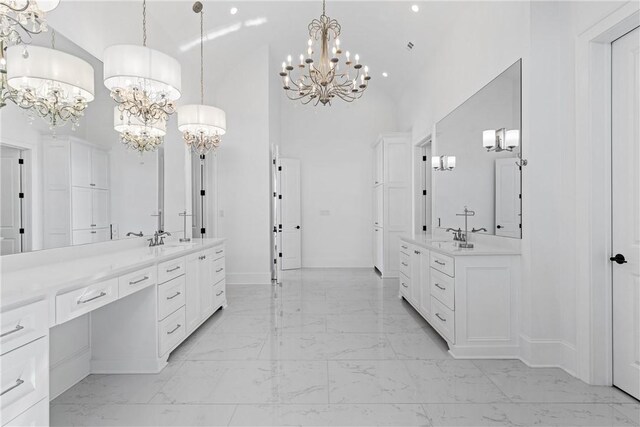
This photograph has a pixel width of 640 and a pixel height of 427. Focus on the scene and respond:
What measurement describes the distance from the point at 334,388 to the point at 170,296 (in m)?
1.54

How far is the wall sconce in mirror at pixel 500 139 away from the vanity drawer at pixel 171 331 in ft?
10.6

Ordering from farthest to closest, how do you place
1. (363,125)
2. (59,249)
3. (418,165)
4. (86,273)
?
(363,125) → (418,165) → (59,249) → (86,273)

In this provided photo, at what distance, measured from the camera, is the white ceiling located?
10.9 ft

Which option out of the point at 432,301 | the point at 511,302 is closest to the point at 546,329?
the point at 511,302

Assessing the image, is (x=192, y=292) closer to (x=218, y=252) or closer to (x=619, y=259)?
(x=218, y=252)

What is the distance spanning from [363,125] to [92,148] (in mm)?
5842

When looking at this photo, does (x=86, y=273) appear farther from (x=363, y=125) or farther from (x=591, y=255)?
(x=363, y=125)

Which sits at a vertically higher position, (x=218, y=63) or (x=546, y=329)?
(x=218, y=63)

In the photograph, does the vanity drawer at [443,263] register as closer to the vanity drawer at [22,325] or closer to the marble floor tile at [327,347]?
the marble floor tile at [327,347]

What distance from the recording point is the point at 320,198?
7.86 meters

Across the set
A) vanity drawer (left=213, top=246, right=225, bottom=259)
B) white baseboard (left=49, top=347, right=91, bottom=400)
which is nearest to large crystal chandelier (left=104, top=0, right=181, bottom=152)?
vanity drawer (left=213, top=246, right=225, bottom=259)

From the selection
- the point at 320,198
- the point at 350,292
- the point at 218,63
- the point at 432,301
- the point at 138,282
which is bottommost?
the point at 350,292

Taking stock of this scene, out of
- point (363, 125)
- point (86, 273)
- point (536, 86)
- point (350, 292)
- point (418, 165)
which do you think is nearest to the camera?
point (86, 273)

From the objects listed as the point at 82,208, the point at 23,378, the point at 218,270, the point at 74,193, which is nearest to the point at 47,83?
the point at 74,193
